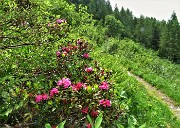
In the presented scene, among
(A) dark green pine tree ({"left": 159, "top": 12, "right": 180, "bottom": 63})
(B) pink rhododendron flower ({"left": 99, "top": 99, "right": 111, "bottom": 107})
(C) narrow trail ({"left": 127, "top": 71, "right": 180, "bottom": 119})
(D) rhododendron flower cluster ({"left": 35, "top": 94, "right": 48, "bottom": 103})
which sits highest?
(D) rhododendron flower cluster ({"left": 35, "top": 94, "right": 48, "bottom": 103})

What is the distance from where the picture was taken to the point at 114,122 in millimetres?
4539

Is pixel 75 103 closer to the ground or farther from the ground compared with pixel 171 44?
farther from the ground

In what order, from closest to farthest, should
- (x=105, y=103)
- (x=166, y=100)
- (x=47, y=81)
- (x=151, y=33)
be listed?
(x=105, y=103), (x=47, y=81), (x=166, y=100), (x=151, y=33)

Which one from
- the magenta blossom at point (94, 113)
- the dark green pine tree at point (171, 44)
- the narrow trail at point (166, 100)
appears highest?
the magenta blossom at point (94, 113)

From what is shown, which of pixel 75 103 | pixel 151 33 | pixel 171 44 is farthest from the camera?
pixel 151 33

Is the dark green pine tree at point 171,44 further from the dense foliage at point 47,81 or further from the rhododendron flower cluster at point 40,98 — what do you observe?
the rhododendron flower cluster at point 40,98

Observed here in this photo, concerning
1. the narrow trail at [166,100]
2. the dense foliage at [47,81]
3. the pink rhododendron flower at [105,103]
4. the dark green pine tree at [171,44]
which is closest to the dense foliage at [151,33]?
the dark green pine tree at [171,44]

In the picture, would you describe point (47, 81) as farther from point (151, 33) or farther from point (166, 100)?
point (151, 33)

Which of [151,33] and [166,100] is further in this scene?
[151,33]

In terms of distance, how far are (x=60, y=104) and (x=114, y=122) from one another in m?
0.82

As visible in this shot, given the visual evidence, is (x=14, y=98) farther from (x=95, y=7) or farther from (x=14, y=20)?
(x=95, y=7)

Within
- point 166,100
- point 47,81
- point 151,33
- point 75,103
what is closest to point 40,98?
point 75,103

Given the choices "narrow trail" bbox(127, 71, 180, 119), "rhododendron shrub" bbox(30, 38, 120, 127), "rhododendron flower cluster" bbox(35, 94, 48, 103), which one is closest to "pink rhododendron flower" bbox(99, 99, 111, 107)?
"rhododendron shrub" bbox(30, 38, 120, 127)

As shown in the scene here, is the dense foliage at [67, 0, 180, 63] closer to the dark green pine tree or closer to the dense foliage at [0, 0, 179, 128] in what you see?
the dark green pine tree
